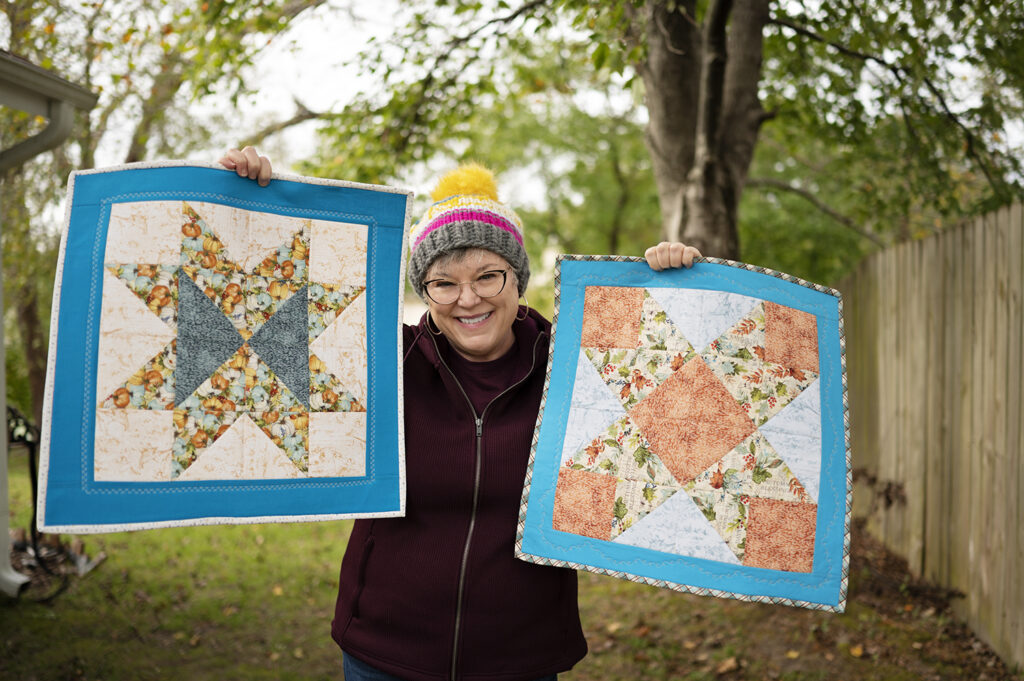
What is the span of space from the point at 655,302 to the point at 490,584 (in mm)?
942

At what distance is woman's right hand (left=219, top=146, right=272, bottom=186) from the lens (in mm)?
2160

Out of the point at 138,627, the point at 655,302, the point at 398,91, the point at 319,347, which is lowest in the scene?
the point at 138,627

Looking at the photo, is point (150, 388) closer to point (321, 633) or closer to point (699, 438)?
point (699, 438)

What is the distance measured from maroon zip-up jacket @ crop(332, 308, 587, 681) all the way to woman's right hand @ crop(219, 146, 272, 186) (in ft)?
2.21

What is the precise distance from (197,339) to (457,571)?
962 mm

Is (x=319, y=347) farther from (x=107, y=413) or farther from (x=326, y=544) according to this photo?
(x=326, y=544)

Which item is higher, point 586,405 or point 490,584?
point 586,405

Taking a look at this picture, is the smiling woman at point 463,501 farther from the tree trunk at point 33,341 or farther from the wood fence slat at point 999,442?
the tree trunk at point 33,341

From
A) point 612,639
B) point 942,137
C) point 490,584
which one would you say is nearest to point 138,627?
point 612,639

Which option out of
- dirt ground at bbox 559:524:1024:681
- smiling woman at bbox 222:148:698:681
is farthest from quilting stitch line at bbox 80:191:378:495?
dirt ground at bbox 559:524:1024:681

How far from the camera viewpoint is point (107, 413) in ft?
6.64

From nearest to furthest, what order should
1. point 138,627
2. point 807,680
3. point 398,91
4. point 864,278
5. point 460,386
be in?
point 460,386, point 807,680, point 138,627, point 398,91, point 864,278

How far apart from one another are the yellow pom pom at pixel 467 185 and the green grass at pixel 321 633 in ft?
9.91

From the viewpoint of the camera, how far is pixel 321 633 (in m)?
4.71
